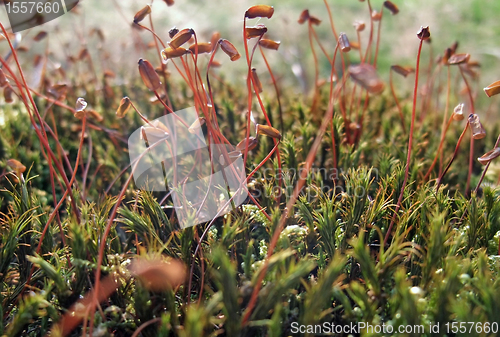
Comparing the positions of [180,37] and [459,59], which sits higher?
[180,37]

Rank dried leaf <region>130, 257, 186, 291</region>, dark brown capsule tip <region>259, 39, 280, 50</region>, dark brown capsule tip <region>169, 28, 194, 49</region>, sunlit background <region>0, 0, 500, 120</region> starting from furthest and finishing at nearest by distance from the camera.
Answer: sunlit background <region>0, 0, 500, 120</region> → dark brown capsule tip <region>259, 39, 280, 50</region> → dark brown capsule tip <region>169, 28, 194, 49</region> → dried leaf <region>130, 257, 186, 291</region>

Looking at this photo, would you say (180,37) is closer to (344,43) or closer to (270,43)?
(270,43)

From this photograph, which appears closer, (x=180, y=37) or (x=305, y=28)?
(x=180, y=37)

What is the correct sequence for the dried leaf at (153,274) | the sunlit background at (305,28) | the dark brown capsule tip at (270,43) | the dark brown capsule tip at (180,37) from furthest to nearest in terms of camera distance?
the sunlit background at (305,28) → the dark brown capsule tip at (270,43) → the dark brown capsule tip at (180,37) → the dried leaf at (153,274)

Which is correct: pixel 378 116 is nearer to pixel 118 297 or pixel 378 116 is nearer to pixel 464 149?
pixel 464 149

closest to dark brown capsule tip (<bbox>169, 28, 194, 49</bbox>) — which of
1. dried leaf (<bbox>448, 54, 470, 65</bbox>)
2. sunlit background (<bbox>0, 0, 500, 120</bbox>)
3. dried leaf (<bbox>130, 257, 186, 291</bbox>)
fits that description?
dried leaf (<bbox>130, 257, 186, 291</bbox>)

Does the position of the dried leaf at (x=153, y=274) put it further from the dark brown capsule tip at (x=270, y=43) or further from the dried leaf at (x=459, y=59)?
the dried leaf at (x=459, y=59)

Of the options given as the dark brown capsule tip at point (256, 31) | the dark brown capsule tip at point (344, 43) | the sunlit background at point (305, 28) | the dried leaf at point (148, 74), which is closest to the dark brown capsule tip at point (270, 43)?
the dark brown capsule tip at point (256, 31)

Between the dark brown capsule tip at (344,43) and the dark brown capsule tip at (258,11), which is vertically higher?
the dark brown capsule tip at (258,11)

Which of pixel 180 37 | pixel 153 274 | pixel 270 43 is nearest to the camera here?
pixel 153 274

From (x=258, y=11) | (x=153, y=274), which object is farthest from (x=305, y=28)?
(x=153, y=274)

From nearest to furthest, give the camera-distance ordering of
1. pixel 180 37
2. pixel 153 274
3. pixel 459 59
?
1. pixel 153 274
2. pixel 180 37
3. pixel 459 59

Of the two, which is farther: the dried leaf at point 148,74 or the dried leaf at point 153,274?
the dried leaf at point 148,74

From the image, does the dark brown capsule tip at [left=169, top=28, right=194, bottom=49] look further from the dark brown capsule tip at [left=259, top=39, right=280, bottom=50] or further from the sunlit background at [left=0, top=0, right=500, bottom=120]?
the sunlit background at [left=0, top=0, right=500, bottom=120]
